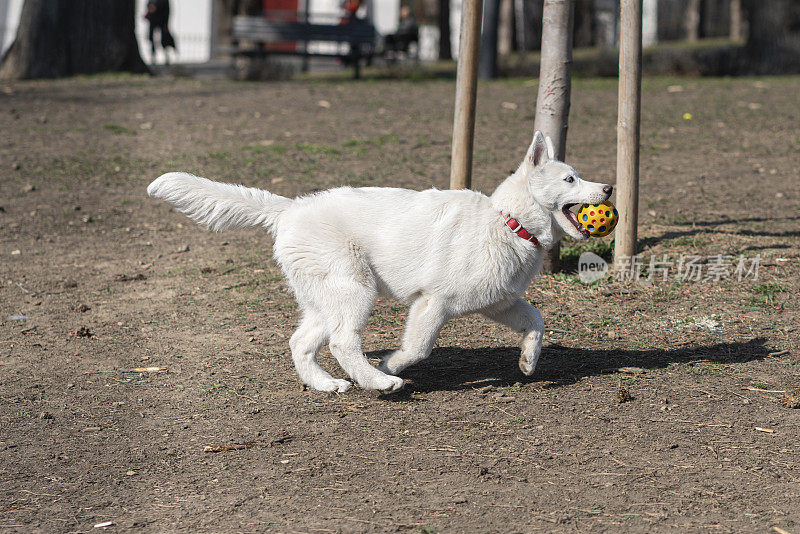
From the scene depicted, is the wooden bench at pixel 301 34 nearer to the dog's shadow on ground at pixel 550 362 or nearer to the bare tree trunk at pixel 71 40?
the bare tree trunk at pixel 71 40

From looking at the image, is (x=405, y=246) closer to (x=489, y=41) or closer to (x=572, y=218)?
(x=572, y=218)

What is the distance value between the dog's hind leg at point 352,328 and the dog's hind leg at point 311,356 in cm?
25

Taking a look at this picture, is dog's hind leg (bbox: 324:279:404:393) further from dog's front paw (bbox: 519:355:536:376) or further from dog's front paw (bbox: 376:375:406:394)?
dog's front paw (bbox: 519:355:536:376)

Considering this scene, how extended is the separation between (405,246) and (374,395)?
2.89 ft

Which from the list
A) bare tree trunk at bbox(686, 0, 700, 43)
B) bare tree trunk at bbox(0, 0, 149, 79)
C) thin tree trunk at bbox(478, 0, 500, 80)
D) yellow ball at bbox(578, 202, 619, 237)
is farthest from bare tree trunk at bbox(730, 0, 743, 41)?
yellow ball at bbox(578, 202, 619, 237)

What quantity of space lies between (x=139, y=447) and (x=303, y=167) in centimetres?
660

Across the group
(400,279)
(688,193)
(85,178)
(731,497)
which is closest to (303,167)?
(85,178)

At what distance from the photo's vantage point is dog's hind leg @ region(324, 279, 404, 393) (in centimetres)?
494

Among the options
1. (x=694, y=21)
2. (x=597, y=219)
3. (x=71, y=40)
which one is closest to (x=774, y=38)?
(x=71, y=40)

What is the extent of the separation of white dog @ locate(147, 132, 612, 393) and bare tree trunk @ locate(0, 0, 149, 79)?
539 inches

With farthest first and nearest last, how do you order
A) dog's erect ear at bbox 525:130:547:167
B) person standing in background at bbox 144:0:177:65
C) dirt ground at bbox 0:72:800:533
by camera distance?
1. person standing in background at bbox 144:0:177:65
2. dog's erect ear at bbox 525:130:547:167
3. dirt ground at bbox 0:72:800:533

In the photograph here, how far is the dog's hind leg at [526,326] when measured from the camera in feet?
17.0

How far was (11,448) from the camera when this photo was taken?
4.61 metres

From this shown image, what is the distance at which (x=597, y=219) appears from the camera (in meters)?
5.20
